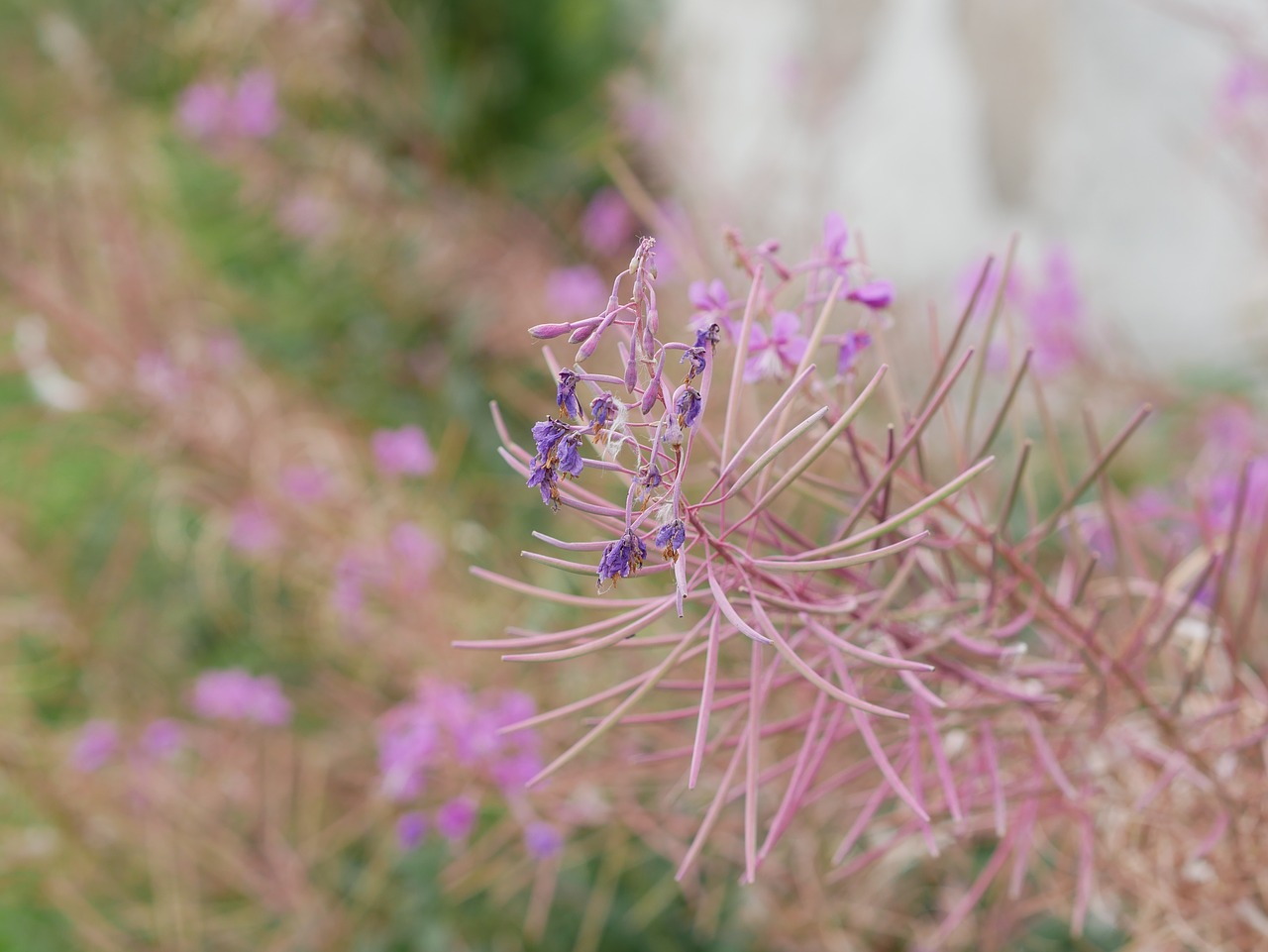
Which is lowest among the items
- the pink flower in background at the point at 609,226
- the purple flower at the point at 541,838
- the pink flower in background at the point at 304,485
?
the purple flower at the point at 541,838

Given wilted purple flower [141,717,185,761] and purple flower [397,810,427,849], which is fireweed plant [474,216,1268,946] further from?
wilted purple flower [141,717,185,761]

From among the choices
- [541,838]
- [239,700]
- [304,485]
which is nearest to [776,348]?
[541,838]

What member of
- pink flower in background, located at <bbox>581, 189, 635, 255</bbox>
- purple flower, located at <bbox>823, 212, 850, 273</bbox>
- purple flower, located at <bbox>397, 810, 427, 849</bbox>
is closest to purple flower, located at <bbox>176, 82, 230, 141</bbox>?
pink flower in background, located at <bbox>581, 189, 635, 255</bbox>

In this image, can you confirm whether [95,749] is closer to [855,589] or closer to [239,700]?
[239,700]

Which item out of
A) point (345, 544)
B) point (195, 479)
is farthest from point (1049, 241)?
point (195, 479)

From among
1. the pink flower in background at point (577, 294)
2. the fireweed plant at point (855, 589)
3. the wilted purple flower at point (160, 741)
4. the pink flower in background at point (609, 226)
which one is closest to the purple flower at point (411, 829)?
the fireweed plant at point (855, 589)

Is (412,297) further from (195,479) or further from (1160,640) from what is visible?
(1160,640)

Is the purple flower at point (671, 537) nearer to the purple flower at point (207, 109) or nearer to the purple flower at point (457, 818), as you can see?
the purple flower at point (457, 818)
